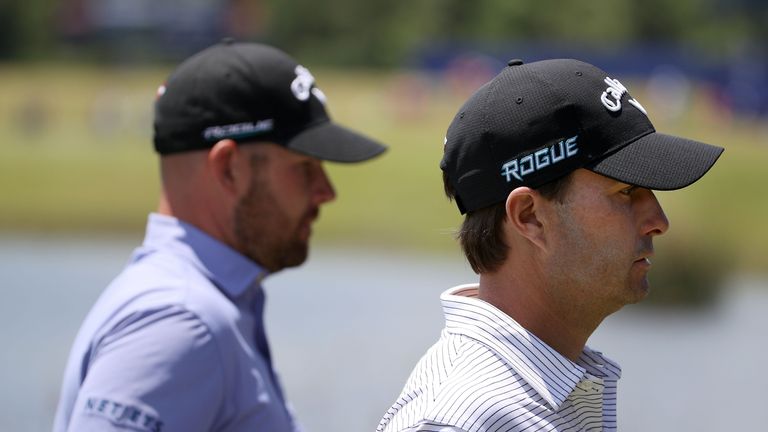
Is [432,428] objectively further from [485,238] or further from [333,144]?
[333,144]

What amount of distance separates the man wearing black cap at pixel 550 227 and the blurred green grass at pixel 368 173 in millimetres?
13495

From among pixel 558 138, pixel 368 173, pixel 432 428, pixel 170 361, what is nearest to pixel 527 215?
pixel 558 138

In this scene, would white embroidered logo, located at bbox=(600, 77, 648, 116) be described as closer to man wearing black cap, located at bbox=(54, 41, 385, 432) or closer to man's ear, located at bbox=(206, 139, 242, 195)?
man wearing black cap, located at bbox=(54, 41, 385, 432)

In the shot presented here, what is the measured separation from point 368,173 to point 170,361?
19.8 m

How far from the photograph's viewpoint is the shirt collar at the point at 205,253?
11.0 ft

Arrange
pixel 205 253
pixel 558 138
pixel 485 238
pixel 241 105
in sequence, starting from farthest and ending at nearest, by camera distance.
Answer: pixel 241 105
pixel 205 253
pixel 485 238
pixel 558 138

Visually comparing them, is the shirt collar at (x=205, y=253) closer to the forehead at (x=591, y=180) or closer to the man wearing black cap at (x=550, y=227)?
the man wearing black cap at (x=550, y=227)

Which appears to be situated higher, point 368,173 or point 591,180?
point 591,180

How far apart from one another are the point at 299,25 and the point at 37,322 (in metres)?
58.9

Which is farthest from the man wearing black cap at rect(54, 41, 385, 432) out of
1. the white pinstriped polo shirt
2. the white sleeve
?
the white sleeve

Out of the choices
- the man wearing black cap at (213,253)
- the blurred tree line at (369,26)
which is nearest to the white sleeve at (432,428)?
the man wearing black cap at (213,253)

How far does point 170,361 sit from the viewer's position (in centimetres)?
285

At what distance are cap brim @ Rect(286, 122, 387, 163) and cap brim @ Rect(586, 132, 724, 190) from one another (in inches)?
55.3

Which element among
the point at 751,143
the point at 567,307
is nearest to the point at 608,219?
the point at 567,307
